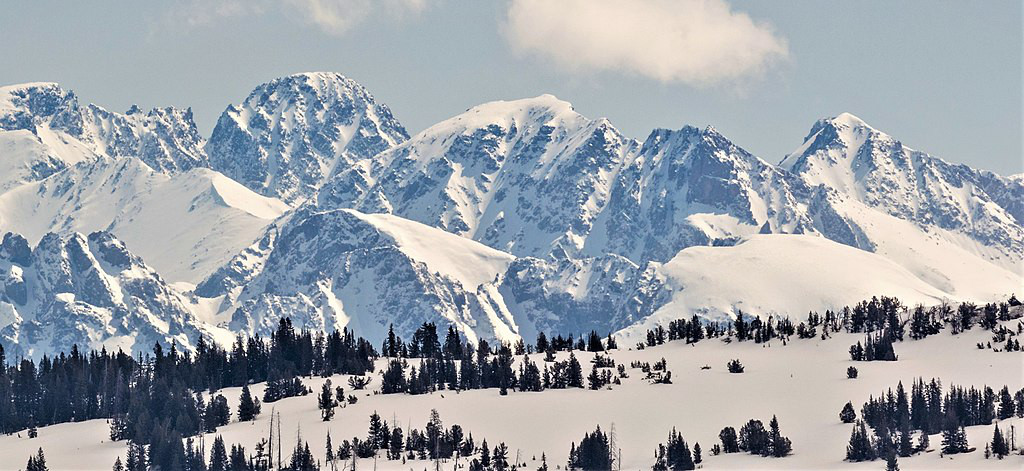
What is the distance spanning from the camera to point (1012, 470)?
198500 millimetres

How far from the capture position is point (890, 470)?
655ft

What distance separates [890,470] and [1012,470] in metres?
12.9
